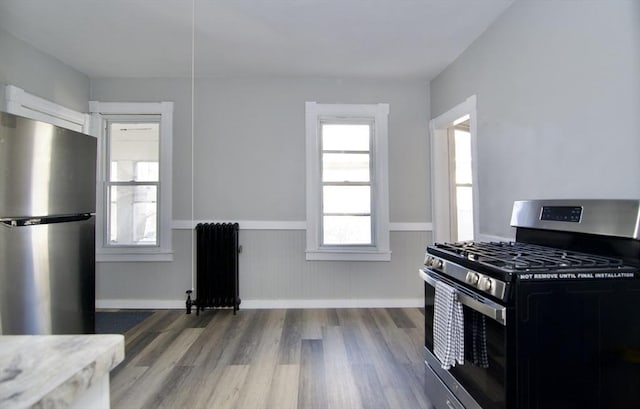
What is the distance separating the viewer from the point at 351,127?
3.55m

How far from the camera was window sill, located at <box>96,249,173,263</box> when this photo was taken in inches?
135

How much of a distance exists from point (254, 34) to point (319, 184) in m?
1.57

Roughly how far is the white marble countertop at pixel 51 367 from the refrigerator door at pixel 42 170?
170 cm

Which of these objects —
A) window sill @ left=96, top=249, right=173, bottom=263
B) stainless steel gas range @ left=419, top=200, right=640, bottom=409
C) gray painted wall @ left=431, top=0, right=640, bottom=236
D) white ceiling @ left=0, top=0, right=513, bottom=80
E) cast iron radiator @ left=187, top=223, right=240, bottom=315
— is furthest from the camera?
window sill @ left=96, top=249, right=173, bottom=263

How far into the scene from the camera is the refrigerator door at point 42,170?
1822 mm

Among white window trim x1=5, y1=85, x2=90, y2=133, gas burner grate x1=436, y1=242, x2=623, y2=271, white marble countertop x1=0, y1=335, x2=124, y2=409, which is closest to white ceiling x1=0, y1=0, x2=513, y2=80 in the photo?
white window trim x1=5, y1=85, x2=90, y2=133

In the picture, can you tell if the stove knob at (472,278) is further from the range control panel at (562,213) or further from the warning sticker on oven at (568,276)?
the range control panel at (562,213)

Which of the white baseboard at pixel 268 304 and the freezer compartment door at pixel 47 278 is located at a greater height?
the freezer compartment door at pixel 47 278

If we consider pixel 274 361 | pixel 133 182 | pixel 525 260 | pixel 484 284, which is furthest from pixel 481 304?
pixel 133 182

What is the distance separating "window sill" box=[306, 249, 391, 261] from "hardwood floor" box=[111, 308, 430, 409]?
0.57 metres

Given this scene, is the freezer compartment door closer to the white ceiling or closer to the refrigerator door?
the refrigerator door

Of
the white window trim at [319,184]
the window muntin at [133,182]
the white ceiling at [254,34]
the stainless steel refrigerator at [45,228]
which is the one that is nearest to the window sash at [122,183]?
the window muntin at [133,182]

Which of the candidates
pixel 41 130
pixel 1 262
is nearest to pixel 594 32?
pixel 41 130

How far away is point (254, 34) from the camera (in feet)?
8.53
